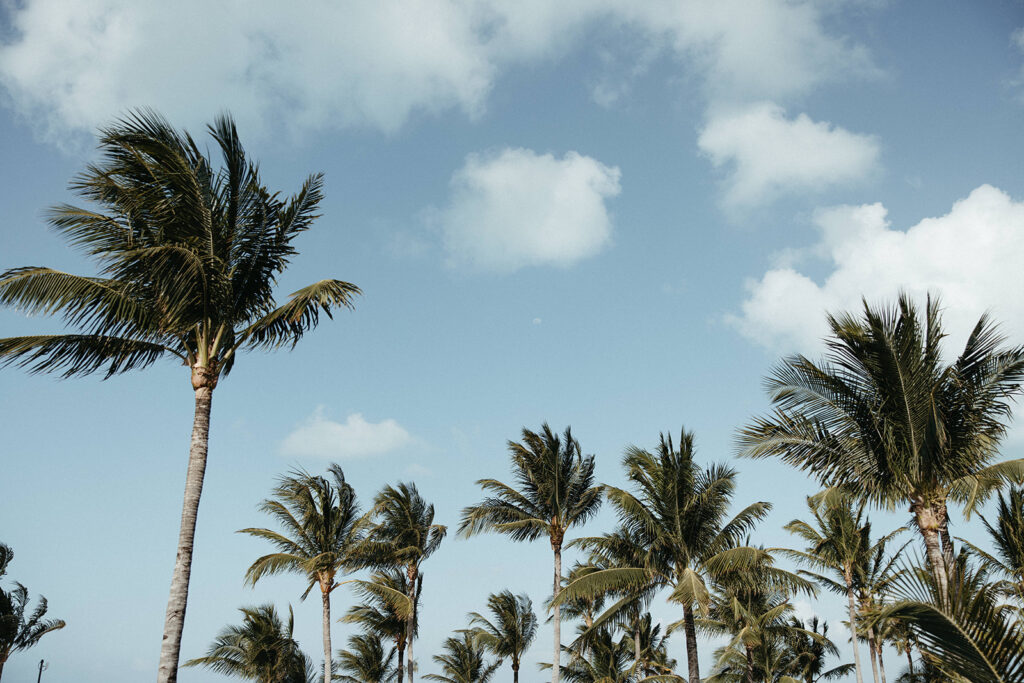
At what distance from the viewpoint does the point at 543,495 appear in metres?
27.7

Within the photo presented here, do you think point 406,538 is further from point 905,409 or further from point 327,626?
point 905,409

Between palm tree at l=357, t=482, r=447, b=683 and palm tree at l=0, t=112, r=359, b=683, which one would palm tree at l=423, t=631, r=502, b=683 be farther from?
palm tree at l=0, t=112, r=359, b=683

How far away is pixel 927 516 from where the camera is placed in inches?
494

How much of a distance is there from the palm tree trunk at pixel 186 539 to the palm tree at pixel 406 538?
1986 cm

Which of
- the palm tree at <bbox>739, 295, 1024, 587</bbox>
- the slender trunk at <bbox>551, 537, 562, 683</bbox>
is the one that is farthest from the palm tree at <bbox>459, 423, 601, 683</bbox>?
the palm tree at <bbox>739, 295, 1024, 587</bbox>

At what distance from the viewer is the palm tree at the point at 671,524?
2364 cm

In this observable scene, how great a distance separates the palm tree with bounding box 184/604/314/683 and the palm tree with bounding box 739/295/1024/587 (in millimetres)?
30626

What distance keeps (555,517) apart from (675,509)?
199 inches

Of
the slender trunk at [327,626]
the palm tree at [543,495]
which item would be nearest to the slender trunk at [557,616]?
the palm tree at [543,495]

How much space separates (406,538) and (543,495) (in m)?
7.66

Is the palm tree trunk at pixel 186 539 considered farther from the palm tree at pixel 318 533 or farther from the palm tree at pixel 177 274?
the palm tree at pixel 318 533

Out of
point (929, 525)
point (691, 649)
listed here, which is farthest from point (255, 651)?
point (929, 525)

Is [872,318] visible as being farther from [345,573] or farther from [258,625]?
[258,625]

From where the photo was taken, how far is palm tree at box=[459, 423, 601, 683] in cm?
2756
